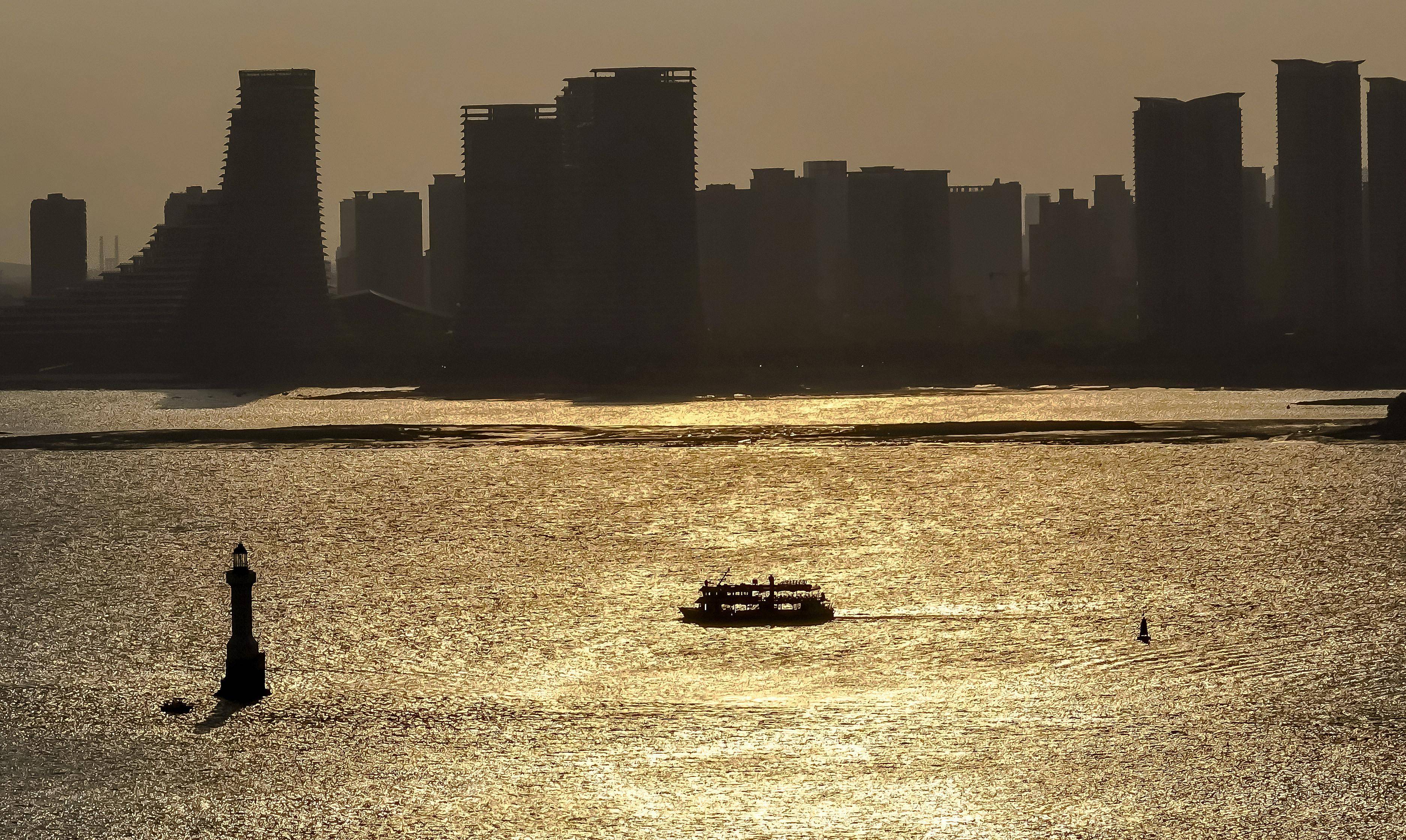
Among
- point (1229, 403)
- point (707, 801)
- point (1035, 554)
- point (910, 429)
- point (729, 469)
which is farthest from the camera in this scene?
point (1229, 403)

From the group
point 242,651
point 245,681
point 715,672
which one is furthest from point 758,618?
point 242,651

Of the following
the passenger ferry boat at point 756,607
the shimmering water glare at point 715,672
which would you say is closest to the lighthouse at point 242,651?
the shimmering water glare at point 715,672

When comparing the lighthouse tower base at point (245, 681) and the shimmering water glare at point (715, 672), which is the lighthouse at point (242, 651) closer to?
the lighthouse tower base at point (245, 681)

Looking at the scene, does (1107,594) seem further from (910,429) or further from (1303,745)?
(910,429)

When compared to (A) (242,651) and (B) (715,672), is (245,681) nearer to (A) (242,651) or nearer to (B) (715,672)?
(A) (242,651)

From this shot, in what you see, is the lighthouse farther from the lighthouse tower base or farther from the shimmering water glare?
the shimmering water glare

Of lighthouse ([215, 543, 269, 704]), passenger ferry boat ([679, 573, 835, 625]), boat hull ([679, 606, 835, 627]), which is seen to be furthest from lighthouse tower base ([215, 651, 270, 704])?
passenger ferry boat ([679, 573, 835, 625])

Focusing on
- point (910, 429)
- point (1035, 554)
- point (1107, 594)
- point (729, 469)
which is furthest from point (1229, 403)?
point (1107, 594)
